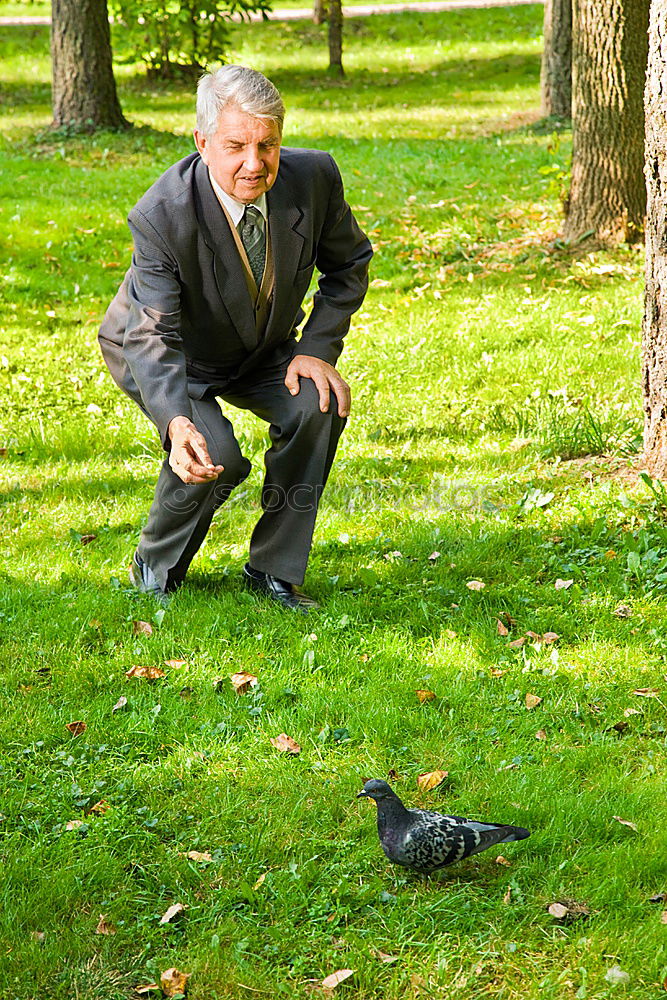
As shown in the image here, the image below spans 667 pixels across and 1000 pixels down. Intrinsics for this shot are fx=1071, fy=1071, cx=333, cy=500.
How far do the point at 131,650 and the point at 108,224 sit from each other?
7.29 m

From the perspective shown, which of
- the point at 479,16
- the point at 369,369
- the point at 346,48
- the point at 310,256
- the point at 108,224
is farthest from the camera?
the point at 479,16

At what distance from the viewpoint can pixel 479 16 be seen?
30375 mm

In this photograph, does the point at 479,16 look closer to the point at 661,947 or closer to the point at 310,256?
the point at 310,256

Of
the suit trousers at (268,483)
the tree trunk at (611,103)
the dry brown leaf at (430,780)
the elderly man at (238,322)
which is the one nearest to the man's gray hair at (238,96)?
the elderly man at (238,322)

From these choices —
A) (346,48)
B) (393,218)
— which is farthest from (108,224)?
(346,48)

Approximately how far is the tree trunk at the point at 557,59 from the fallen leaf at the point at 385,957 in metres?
14.5

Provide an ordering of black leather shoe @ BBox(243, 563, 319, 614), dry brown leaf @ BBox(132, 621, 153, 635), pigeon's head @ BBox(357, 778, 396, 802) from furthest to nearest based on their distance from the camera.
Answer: black leather shoe @ BBox(243, 563, 319, 614) → dry brown leaf @ BBox(132, 621, 153, 635) → pigeon's head @ BBox(357, 778, 396, 802)

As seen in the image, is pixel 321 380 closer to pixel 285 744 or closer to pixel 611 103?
pixel 285 744

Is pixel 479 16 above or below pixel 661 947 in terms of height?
above

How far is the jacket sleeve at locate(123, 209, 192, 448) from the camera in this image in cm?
401

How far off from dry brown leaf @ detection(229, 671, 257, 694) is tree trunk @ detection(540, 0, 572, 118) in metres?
13.4

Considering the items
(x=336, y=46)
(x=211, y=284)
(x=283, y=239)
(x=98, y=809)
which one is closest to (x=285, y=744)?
(x=98, y=809)

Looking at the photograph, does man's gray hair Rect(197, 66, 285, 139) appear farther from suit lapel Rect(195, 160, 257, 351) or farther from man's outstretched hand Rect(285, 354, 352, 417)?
man's outstretched hand Rect(285, 354, 352, 417)

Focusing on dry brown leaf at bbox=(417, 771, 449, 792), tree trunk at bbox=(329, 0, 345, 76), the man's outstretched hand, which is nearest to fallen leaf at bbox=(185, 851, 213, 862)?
dry brown leaf at bbox=(417, 771, 449, 792)
